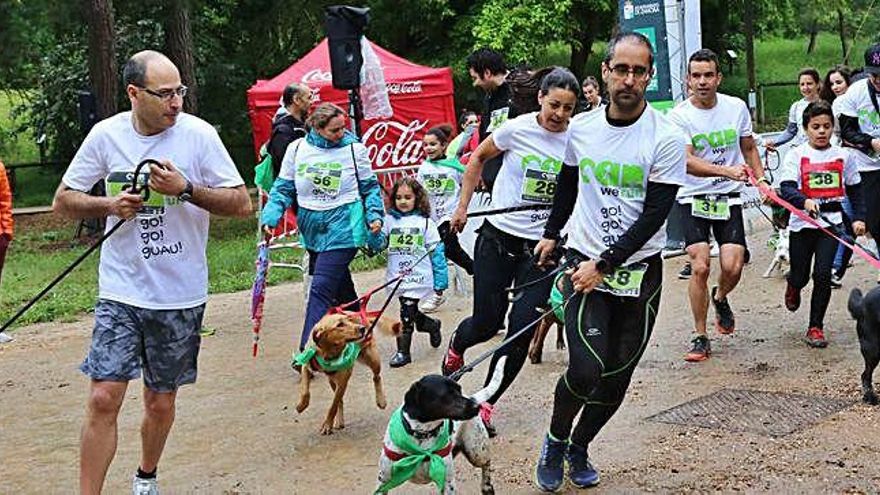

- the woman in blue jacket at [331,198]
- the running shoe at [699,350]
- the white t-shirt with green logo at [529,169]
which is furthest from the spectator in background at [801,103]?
the white t-shirt with green logo at [529,169]

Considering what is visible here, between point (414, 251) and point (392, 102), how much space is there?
10934 mm

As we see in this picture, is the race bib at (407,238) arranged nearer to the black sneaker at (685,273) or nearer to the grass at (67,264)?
the grass at (67,264)

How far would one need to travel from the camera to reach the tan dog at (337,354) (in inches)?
248

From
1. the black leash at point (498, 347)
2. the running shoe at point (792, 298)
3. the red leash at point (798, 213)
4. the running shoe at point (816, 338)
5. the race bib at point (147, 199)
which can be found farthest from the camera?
the running shoe at point (792, 298)

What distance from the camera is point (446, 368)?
647 cm

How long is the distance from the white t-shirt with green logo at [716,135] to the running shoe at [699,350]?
3.25 ft

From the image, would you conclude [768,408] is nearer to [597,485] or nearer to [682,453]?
[682,453]

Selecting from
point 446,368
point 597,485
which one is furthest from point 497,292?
point 597,485

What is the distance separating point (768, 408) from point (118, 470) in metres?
3.70

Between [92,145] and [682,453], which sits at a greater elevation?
[92,145]

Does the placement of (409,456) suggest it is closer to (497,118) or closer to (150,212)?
(150,212)

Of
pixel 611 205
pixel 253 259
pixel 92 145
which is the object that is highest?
pixel 92 145

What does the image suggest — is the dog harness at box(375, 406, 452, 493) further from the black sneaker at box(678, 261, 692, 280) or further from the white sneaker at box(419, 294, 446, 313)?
the black sneaker at box(678, 261, 692, 280)

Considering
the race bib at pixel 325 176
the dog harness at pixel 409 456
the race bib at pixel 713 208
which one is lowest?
the dog harness at pixel 409 456
